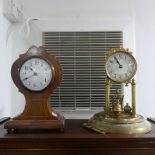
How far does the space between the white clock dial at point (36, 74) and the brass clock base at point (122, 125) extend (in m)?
0.25

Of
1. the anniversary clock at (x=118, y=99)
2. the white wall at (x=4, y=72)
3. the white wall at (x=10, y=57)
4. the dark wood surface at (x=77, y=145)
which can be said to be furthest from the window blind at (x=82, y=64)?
the dark wood surface at (x=77, y=145)

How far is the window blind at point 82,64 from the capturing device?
4.66 ft

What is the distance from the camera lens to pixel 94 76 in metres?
1.42

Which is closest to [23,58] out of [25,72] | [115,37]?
[25,72]

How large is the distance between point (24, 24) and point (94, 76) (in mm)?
487

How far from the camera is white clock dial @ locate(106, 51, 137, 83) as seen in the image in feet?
3.31

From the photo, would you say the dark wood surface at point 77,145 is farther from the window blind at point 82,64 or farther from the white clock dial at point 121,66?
the window blind at point 82,64

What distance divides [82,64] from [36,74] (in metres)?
A: 0.49

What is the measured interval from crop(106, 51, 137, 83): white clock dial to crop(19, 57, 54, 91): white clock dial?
24 centimetres

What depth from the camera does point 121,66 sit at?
101 centimetres

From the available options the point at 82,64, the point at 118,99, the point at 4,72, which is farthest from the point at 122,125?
the point at 4,72

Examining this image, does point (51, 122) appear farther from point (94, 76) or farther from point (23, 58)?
point (94, 76)

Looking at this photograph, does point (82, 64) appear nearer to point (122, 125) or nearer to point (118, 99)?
point (118, 99)

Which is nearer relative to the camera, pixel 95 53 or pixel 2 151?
pixel 2 151
